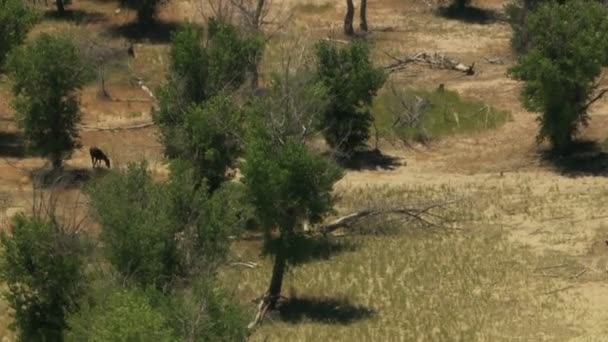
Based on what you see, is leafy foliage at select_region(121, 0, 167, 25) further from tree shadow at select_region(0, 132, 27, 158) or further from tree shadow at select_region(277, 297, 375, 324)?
tree shadow at select_region(277, 297, 375, 324)

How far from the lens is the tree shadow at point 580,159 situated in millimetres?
58478

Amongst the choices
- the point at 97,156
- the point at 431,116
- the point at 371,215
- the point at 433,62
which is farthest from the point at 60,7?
the point at 371,215

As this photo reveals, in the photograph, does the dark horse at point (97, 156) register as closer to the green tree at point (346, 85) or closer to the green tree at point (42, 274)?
the green tree at point (346, 85)

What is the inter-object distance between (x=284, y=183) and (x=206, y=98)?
429 inches

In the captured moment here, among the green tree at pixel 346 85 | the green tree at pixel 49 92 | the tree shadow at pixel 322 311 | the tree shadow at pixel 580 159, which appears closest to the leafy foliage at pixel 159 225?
the tree shadow at pixel 322 311

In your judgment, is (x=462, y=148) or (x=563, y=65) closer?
(x=563, y=65)

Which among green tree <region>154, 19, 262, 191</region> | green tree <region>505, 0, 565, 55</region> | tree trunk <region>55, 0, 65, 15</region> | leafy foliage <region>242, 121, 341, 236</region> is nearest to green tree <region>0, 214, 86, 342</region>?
leafy foliage <region>242, 121, 341, 236</region>

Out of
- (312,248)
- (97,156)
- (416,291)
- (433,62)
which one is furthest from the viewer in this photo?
(433,62)

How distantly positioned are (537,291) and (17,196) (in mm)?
20356

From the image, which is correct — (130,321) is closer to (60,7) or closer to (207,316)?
(207,316)

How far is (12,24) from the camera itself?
2395 inches

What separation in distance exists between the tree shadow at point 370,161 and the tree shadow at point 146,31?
17475 mm

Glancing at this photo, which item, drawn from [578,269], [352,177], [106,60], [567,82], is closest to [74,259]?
[578,269]

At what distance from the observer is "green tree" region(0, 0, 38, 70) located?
6050cm
